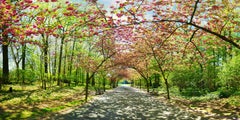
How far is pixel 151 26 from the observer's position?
53.4ft

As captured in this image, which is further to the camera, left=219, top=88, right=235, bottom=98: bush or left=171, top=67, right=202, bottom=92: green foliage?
left=171, top=67, right=202, bottom=92: green foliage

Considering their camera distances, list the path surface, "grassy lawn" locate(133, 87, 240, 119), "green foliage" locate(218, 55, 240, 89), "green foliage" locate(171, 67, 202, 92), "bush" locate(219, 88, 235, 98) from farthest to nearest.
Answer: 1. "green foliage" locate(171, 67, 202, 92)
2. "bush" locate(219, 88, 235, 98)
3. "green foliage" locate(218, 55, 240, 89)
4. "grassy lawn" locate(133, 87, 240, 119)
5. the path surface

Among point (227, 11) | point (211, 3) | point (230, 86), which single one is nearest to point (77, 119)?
point (211, 3)

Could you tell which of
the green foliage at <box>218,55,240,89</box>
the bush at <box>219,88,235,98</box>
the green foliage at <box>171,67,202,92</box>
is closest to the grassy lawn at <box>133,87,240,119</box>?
the bush at <box>219,88,235,98</box>

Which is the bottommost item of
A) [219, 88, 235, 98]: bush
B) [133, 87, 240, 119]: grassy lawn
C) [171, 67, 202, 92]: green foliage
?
[133, 87, 240, 119]: grassy lawn

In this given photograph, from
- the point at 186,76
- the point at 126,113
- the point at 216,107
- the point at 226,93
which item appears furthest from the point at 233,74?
the point at 186,76

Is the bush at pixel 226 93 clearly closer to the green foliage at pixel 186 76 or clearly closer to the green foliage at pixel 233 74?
the green foliage at pixel 233 74

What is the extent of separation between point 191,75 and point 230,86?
34.2 feet

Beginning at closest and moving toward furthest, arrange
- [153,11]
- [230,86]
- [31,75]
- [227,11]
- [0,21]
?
[0,21], [153,11], [227,11], [230,86], [31,75]

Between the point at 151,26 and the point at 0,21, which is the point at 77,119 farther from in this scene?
the point at 151,26

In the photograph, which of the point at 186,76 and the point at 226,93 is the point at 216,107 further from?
the point at 186,76

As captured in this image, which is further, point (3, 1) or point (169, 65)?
point (169, 65)

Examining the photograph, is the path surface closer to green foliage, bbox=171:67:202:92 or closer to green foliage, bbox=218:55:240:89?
green foliage, bbox=218:55:240:89

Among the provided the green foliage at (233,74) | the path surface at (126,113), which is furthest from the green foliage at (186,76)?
the path surface at (126,113)
